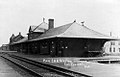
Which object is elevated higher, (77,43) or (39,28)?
(39,28)

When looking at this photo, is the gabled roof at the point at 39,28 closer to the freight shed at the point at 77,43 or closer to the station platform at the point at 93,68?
the freight shed at the point at 77,43

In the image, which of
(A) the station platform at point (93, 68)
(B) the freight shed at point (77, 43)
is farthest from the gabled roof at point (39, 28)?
(A) the station platform at point (93, 68)

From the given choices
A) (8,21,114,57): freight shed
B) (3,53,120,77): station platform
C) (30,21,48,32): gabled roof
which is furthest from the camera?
(30,21,48,32): gabled roof

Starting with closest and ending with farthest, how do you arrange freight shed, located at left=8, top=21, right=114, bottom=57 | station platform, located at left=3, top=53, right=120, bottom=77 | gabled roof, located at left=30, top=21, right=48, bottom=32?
station platform, located at left=3, top=53, right=120, bottom=77 → freight shed, located at left=8, top=21, right=114, bottom=57 → gabled roof, located at left=30, top=21, right=48, bottom=32

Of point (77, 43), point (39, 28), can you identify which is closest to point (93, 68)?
Result: point (77, 43)

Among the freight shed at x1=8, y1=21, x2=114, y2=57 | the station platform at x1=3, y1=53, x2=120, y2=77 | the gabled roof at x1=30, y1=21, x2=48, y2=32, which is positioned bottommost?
the station platform at x1=3, y1=53, x2=120, y2=77

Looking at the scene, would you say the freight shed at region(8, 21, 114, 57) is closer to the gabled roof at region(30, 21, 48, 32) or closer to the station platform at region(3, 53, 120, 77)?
the station platform at region(3, 53, 120, 77)

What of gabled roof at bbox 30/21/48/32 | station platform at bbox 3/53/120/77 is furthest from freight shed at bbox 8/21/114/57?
gabled roof at bbox 30/21/48/32

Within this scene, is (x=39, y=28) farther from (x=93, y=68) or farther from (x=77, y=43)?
(x=93, y=68)

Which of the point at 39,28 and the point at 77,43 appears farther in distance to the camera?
the point at 39,28

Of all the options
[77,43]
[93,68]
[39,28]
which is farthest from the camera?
[39,28]

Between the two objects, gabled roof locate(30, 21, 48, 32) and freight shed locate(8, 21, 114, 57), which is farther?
gabled roof locate(30, 21, 48, 32)

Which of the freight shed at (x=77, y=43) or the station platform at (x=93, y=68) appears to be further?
the freight shed at (x=77, y=43)

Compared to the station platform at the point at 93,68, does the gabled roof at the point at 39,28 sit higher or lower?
higher
